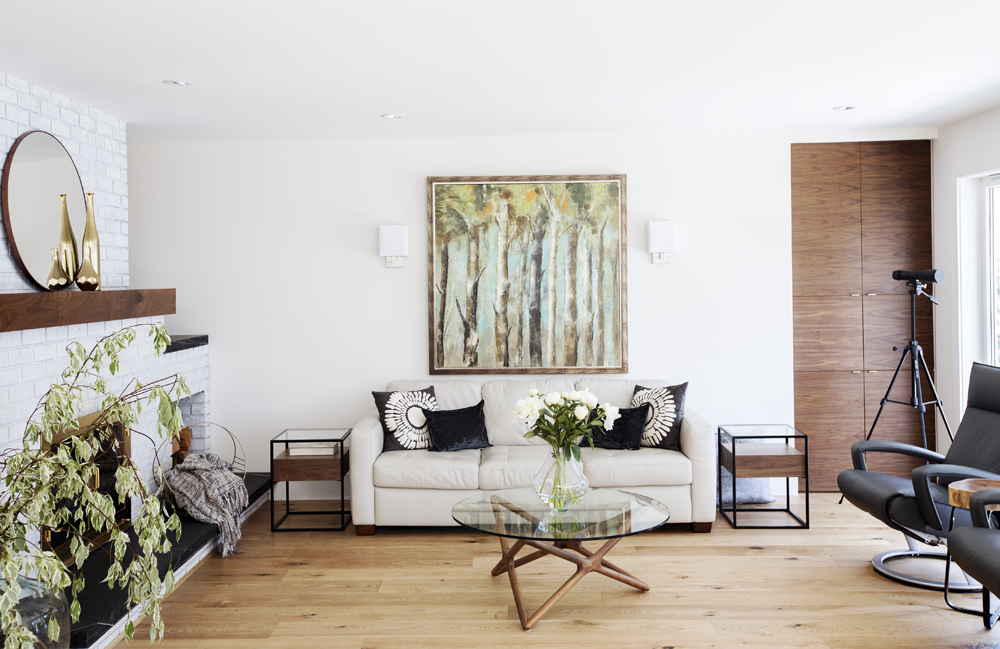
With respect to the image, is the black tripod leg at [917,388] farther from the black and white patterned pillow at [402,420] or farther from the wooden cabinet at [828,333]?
the black and white patterned pillow at [402,420]

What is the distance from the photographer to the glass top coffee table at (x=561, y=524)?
3113mm

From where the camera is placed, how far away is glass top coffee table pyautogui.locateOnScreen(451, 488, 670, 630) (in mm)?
3113

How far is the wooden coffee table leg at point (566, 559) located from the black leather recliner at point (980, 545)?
1.34 metres

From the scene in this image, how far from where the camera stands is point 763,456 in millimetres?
4395

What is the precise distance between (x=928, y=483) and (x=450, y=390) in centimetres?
287

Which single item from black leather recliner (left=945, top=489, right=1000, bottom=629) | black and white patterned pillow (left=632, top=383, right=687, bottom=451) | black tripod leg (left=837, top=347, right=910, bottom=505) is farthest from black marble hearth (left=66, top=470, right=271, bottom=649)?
black tripod leg (left=837, top=347, right=910, bottom=505)

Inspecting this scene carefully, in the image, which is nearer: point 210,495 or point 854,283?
point 210,495

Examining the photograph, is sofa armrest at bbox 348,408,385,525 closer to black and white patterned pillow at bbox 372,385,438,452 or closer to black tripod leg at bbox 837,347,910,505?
black and white patterned pillow at bbox 372,385,438,452

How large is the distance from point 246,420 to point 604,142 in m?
3.27

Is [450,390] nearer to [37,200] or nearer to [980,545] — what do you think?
[37,200]

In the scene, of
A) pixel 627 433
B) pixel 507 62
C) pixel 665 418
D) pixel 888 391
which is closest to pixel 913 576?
pixel 888 391

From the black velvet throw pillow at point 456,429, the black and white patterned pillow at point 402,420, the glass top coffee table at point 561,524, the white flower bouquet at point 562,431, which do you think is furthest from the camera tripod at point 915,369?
the black and white patterned pillow at point 402,420

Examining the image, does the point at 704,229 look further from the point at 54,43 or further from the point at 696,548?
the point at 54,43

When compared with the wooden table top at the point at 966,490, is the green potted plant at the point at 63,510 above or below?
above
